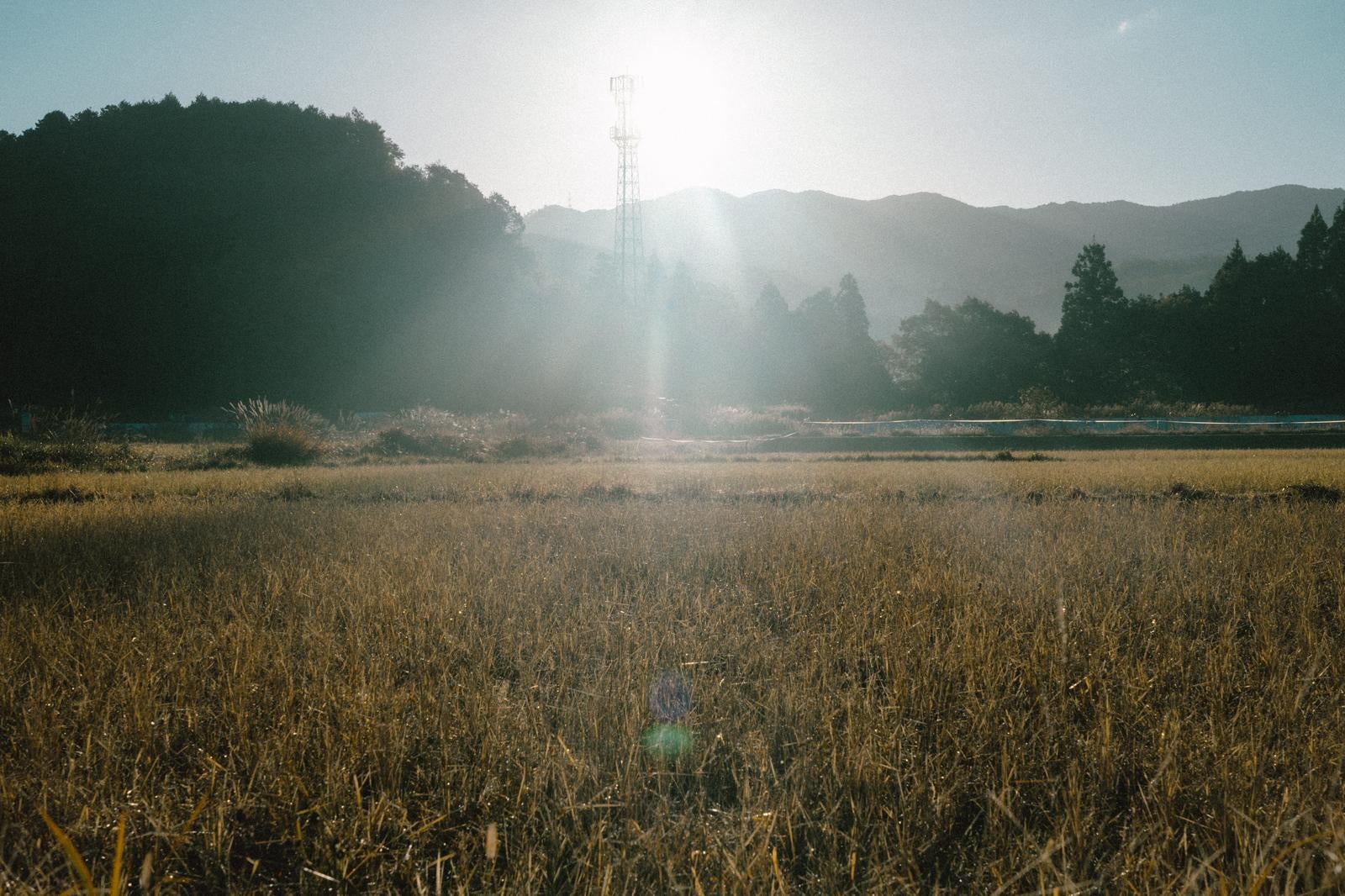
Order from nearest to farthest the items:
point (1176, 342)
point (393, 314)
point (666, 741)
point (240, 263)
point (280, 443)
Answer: point (666, 741) → point (280, 443) → point (1176, 342) → point (240, 263) → point (393, 314)

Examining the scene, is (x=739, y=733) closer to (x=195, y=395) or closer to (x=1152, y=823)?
(x=1152, y=823)

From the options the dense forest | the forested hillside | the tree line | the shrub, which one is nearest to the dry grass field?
the shrub

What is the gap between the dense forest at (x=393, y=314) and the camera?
1236 inches

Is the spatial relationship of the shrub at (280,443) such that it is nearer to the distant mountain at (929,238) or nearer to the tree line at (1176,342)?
the tree line at (1176,342)

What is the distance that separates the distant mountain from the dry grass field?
474ft

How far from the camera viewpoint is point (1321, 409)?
1086 inches

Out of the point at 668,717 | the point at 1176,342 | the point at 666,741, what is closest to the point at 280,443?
the point at 668,717

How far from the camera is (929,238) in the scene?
18588 centimetres

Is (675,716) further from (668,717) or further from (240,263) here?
(240,263)

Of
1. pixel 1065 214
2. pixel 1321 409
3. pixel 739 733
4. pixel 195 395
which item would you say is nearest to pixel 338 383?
pixel 195 395

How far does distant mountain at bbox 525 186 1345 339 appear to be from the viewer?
522ft

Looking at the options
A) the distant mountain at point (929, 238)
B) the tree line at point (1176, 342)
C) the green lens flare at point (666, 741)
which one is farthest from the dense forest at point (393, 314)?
the distant mountain at point (929, 238)

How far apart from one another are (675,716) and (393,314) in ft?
119

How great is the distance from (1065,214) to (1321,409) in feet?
606
